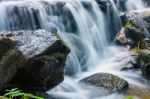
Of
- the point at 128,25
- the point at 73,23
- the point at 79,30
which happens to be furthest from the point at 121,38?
the point at 73,23

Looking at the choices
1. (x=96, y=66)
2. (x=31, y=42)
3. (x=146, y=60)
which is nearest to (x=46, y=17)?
(x=96, y=66)

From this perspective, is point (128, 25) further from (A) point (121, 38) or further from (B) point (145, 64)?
(B) point (145, 64)

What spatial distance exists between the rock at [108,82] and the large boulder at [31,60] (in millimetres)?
1480

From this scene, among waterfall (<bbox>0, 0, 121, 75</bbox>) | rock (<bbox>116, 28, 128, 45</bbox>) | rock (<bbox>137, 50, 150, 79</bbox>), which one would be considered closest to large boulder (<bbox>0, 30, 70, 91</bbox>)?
waterfall (<bbox>0, 0, 121, 75</bbox>)

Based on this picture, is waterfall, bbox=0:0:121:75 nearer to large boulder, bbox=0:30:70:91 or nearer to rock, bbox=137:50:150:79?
rock, bbox=137:50:150:79

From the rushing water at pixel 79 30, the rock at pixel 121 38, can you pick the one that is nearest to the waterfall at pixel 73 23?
the rushing water at pixel 79 30

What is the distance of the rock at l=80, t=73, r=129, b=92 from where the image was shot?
8727 mm

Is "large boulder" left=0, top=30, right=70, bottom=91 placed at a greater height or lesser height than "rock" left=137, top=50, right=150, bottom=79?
greater

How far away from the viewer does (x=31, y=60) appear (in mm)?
6930

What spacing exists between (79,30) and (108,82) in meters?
4.07

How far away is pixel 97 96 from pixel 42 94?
1413mm

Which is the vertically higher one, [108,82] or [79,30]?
[79,30]

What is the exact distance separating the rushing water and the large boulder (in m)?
0.82

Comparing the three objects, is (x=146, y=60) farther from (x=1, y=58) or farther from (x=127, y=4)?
(x=127, y=4)
